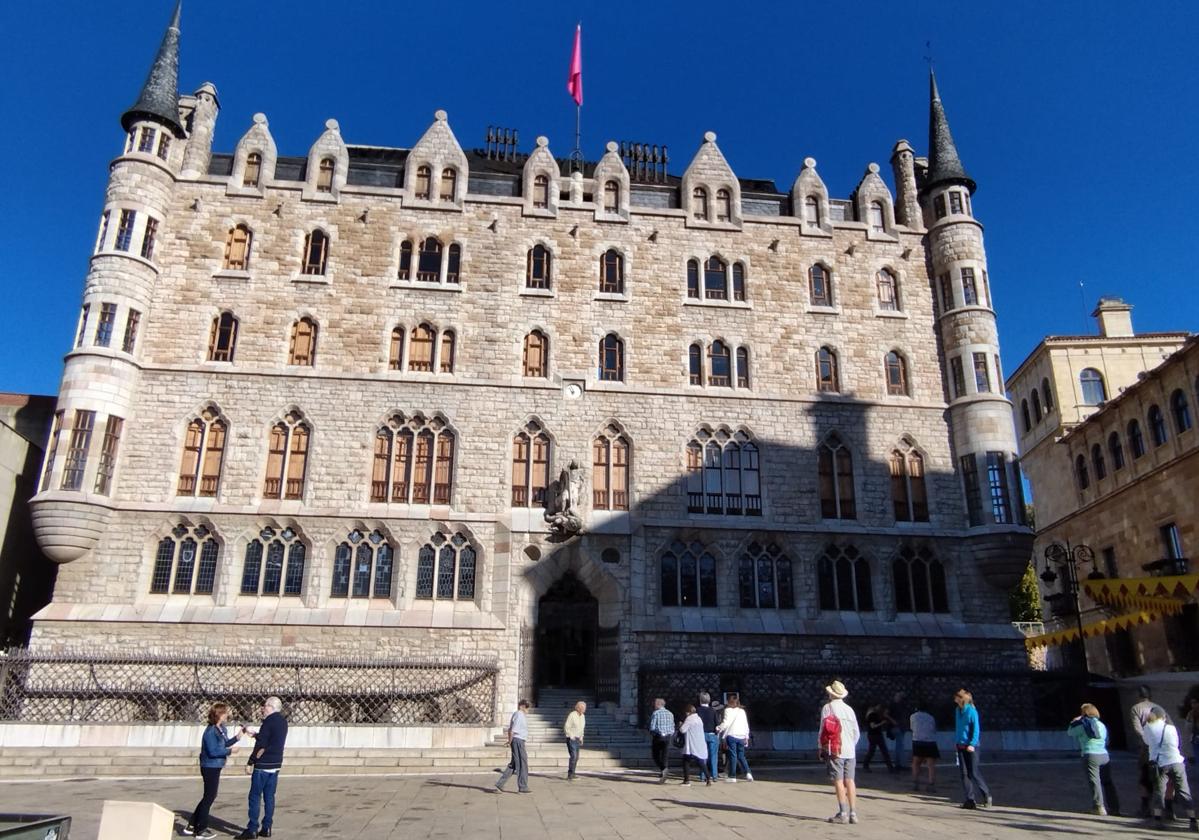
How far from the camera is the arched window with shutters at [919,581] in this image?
22.7 m

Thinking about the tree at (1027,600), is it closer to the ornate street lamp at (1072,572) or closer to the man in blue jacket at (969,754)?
the ornate street lamp at (1072,572)

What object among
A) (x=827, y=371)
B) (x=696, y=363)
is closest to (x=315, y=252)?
(x=696, y=363)

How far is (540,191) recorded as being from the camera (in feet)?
84.8

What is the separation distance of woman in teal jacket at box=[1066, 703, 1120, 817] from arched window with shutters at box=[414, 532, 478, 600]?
566 inches

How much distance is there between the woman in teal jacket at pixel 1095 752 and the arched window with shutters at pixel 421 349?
58.2ft

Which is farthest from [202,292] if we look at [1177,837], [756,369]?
[1177,837]

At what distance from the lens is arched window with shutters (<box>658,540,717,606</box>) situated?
72.6 feet

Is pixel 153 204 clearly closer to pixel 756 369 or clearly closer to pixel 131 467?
pixel 131 467

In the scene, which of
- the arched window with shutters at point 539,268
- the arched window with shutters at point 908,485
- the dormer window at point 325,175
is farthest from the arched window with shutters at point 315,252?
the arched window with shutters at point 908,485

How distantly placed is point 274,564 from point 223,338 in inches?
269

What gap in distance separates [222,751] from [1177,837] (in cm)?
1087

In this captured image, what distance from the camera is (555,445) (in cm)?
2280

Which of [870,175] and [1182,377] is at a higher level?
[870,175]

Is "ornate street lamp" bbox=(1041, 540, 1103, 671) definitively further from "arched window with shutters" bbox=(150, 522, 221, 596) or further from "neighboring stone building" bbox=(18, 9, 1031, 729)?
"arched window with shutters" bbox=(150, 522, 221, 596)
